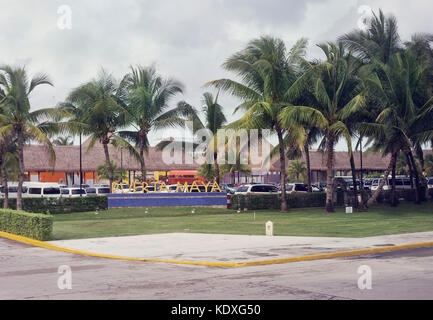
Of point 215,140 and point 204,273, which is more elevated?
point 215,140

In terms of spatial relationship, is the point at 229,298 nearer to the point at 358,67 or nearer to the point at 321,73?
the point at 321,73

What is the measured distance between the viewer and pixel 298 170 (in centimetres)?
8106

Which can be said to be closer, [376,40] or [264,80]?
[264,80]

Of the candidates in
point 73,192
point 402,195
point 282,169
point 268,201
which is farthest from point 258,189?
point 73,192

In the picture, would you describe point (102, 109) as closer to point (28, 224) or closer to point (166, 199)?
point (166, 199)

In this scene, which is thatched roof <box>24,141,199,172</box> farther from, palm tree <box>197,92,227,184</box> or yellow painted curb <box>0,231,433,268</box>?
yellow painted curb <box>0,231,433,268</box>

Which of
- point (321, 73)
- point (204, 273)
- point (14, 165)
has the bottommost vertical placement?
point (204, 273)

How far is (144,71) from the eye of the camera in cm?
3884

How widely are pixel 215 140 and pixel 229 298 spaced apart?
80.7 feet

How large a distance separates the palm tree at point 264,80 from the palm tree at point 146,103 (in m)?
5.75

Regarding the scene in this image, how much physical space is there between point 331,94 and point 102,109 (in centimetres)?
1454

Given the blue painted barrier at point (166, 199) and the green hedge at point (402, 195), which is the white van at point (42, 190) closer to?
the blue painted barrier at point (166, 199)
